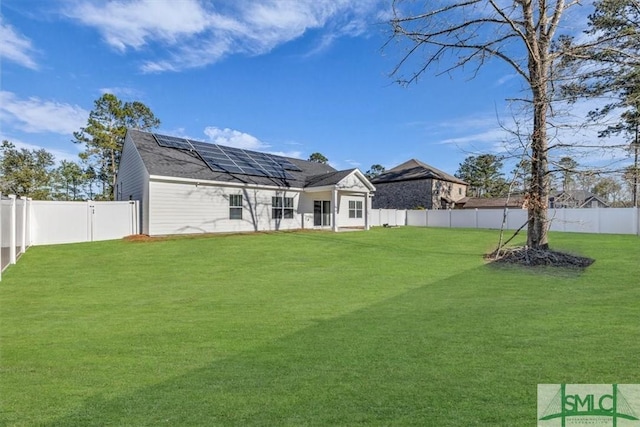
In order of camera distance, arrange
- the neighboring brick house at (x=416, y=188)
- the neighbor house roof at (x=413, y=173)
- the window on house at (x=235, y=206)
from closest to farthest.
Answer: the window on house at (x=235, y=206), the neighboring brick house at (x=416, y=188), the neighbor house roof at (x=413, y=173)

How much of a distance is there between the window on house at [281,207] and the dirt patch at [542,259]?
12.0m

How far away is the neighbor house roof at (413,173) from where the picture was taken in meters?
32.2

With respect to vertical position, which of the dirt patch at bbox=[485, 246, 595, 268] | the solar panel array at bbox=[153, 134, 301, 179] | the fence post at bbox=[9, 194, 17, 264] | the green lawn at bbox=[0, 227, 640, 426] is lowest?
the green lawn at bbox=[0, 227, 640, 426]

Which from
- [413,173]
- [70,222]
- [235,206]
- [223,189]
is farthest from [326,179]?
[413,173]

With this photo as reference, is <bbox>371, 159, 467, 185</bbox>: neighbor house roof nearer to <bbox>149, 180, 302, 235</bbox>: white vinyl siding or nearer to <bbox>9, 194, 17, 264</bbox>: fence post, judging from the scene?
<bbox>149, 180, 302, 235</bbox>: white vinyl siding

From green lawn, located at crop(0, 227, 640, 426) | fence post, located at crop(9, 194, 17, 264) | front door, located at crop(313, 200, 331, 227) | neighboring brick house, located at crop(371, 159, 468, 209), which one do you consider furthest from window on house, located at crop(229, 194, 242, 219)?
neighboring brick house, located at crop(371, 159, 468, 209)

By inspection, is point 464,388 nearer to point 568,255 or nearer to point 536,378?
point 536,378

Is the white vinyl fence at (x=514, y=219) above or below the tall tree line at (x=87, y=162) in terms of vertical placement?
below

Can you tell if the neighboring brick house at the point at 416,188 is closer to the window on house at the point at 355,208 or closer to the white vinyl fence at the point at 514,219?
the white vinyl fence at the point at 514,219

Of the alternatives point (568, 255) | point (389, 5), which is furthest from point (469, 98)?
point (568, 255)

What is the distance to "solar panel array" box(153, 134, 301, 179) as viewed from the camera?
17844 mm

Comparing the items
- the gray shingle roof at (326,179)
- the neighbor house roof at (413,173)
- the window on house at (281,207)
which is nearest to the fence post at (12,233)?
the window on house at (281,207)

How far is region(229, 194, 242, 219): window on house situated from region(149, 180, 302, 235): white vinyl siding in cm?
17

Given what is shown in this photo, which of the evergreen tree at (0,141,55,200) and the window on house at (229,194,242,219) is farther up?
the evergreen tree at (0,141,55,200)
